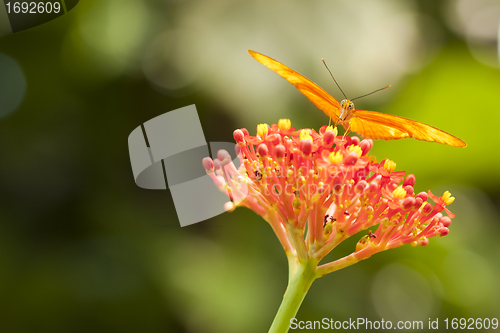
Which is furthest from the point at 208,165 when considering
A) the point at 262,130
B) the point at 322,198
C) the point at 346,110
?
the point at 346,110

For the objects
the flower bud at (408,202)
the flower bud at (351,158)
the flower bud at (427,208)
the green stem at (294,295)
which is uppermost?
the flower bud at (351,158)

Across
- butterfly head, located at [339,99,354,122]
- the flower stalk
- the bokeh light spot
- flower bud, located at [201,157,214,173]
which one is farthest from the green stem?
the bokeh light spot

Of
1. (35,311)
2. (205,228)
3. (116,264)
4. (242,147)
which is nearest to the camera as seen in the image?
(242,147)

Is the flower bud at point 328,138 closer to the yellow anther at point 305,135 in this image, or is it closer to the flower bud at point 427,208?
the yellow anther at point 305,135

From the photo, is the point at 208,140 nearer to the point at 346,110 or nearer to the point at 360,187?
the point at 346,110

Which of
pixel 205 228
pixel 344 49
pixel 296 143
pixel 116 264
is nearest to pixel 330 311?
pixel 205 228

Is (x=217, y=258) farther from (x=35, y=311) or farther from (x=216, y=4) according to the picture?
(x=216, y=4)

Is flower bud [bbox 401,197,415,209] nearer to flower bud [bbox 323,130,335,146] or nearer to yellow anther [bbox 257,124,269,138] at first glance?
flower bud [bbox 323,130,335,146]

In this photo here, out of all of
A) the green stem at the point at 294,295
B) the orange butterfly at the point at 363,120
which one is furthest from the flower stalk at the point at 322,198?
the orange butterfly at the point at 363,120
